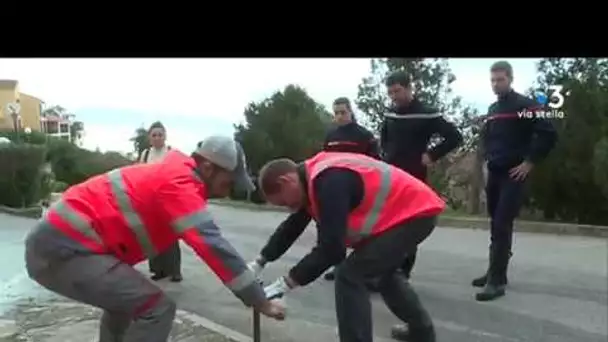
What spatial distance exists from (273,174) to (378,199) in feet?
1.66

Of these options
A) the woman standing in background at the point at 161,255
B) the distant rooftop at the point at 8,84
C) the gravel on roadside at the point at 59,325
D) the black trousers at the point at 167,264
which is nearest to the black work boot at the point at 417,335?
the gravel on roadside at the point at 59,325

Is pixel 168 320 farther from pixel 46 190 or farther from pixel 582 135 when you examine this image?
pixel 46 190

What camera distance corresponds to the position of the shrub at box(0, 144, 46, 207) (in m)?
13.4

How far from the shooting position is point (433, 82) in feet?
52.2

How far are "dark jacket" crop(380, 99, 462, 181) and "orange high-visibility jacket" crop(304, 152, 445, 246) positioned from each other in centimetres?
182

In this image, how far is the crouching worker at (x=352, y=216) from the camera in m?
3.52

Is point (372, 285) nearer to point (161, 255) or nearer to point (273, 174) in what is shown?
point (273, 174)

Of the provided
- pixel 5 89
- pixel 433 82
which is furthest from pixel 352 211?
pixel 433 82

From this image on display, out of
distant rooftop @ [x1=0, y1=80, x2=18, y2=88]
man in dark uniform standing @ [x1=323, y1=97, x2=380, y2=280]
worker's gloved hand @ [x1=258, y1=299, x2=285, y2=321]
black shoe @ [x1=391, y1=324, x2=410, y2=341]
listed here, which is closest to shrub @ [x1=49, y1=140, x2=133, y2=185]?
distant rooftop @ [x1=0, y1=80, x2=18, y2=88]

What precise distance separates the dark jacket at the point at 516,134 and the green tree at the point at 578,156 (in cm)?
587

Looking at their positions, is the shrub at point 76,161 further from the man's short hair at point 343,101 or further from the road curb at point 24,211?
the man's short hair at point 343,101

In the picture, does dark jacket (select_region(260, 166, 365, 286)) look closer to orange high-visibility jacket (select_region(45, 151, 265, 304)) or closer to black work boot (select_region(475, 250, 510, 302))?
orange high-visibility jacket (select_region(45, 151, 265, 304))

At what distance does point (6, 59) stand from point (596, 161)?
7.80 metres

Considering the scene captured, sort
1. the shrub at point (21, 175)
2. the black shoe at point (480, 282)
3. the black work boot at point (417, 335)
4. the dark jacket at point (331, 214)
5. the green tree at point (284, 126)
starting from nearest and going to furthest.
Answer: the dark jacket at point (331, 214) < the black work boot at point (417, 335) < the black shoe at point (480, 282) < the shrub at point (21, 175) < the green tree at point (284, 126)
